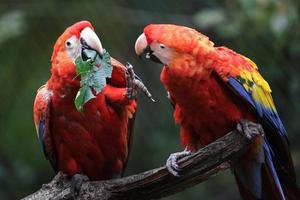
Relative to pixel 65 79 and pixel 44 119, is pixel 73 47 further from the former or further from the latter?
pixel 44 119

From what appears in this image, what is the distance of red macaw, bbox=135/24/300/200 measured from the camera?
349cm

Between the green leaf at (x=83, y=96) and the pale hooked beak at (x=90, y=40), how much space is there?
234mm

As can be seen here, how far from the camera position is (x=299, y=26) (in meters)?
5.59

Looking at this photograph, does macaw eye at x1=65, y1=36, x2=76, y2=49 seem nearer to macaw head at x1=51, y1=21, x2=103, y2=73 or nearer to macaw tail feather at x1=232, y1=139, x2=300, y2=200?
macaw head at x1=51, y1=21, x2=103, y2=73

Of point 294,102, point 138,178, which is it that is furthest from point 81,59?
point 294,102

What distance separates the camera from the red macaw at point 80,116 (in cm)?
386

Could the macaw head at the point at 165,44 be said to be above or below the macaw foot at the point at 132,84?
above

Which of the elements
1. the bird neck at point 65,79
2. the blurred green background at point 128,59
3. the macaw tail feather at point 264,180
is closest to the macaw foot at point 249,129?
the macaw tail feather at point 264,180

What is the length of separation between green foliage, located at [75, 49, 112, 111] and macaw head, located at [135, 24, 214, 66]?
228 mm

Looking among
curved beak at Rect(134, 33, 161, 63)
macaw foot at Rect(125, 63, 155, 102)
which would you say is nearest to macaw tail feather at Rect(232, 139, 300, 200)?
macaw foot at Rect(125, 63, 155, 102)

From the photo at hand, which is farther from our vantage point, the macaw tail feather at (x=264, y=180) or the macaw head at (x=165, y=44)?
the macaw tail feather at (x=264, y=180)

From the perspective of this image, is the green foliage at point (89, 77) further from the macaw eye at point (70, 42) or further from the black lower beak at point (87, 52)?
the macaw eye at point (70, 42)

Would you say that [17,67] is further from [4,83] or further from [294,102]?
[294,102]

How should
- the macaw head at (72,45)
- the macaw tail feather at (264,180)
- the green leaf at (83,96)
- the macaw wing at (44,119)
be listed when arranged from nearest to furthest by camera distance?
the green leaf at (83,96), the macaw tail feather at (264,180), the macaw head at (72,45), the macaw wing at (44,119)
